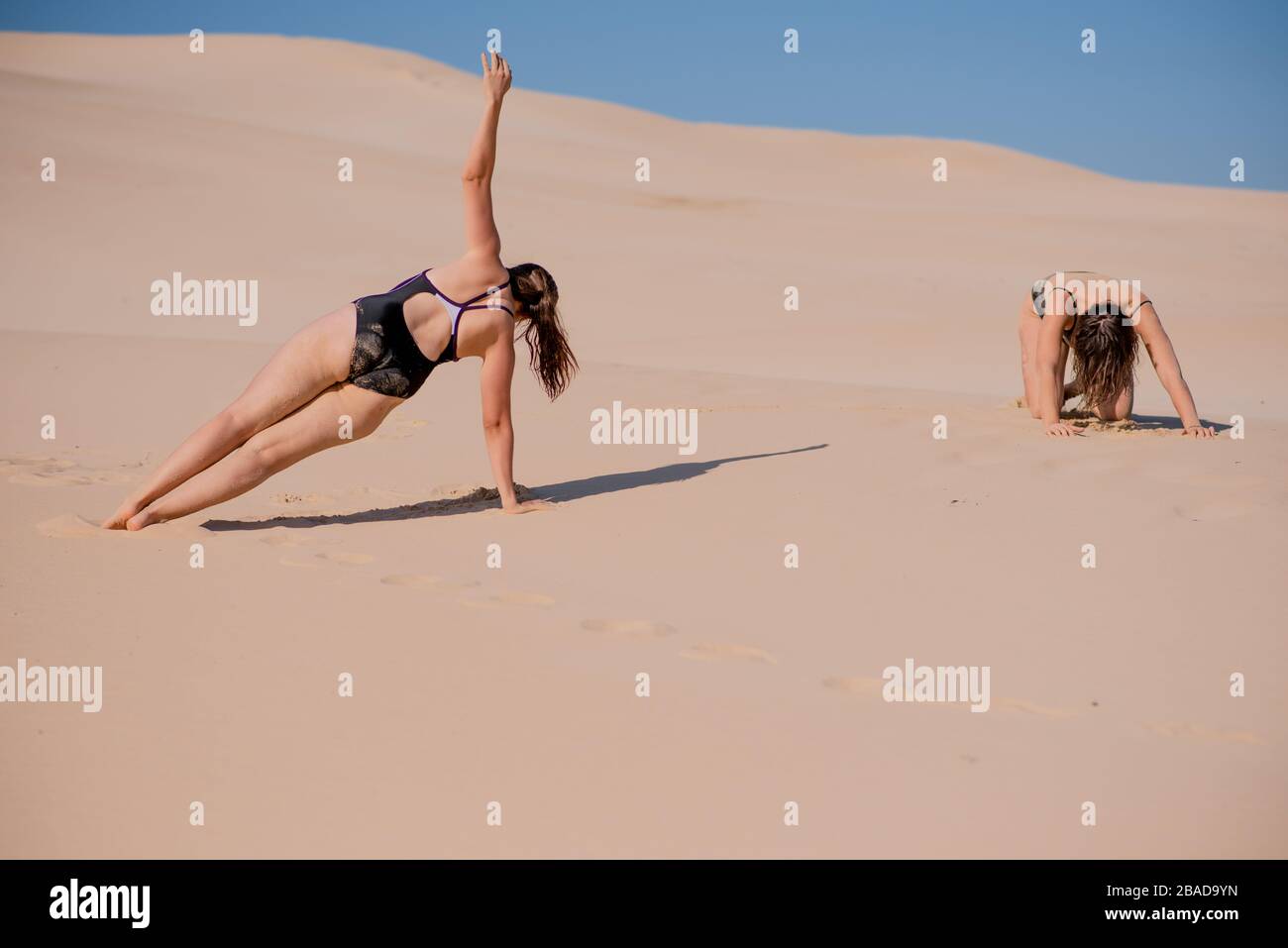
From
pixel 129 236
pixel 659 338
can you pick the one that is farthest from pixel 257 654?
pixel 129 236

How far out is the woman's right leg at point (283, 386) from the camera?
5066mm

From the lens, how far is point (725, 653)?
365 centimetres

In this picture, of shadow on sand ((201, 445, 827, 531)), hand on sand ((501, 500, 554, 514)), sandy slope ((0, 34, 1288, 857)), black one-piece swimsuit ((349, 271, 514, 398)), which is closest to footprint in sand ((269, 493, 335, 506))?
sandy slope ((0, 34, 1288, 857))

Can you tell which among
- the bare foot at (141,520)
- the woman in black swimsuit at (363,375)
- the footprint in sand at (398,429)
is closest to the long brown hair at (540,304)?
the woman in black swimsuit at (363,375)

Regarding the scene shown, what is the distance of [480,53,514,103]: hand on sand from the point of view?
518 centimetres

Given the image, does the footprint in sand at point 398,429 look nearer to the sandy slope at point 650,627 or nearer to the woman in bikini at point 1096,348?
the sandy slope at point 650,627

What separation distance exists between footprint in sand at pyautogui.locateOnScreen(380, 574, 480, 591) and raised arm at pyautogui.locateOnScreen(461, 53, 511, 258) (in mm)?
1621

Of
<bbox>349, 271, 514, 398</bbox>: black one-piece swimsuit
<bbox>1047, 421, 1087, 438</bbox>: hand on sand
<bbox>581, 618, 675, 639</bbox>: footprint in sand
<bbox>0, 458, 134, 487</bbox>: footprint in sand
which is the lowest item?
<bbox>581, 618, 675, 639</bbox>: footprint in sand

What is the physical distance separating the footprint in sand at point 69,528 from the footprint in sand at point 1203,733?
12.4ft

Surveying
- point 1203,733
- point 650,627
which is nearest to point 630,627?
point 650,627

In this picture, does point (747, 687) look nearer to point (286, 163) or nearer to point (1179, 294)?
point (1179, 294)

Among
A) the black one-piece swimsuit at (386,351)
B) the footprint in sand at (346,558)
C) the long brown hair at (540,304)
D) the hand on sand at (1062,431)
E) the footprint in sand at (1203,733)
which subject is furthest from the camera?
the hand on sand at (1062,431)

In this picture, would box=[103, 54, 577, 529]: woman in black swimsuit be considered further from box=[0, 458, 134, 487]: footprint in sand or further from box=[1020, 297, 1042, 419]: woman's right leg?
box=[1020, 297, 1042, 419]: woman's right leg

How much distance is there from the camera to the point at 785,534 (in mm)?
4988
